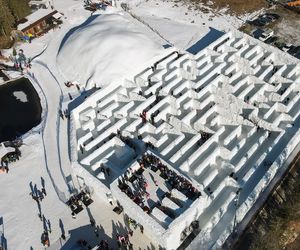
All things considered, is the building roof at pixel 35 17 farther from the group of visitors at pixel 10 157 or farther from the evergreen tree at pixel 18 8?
the group of visitors at pixel 10 157

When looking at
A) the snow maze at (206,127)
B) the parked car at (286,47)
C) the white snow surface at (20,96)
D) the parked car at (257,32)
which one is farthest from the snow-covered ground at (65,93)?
the parked car at (286,47)

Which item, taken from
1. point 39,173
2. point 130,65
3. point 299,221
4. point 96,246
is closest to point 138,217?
point 96,246

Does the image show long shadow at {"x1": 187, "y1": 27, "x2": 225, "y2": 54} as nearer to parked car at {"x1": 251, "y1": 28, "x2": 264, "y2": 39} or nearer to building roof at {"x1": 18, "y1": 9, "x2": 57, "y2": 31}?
parked car at {"x1": 251, "y1": 28, "x2": 264, "y2": 39}

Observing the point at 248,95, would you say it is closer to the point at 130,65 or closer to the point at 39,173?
the point at 130,65

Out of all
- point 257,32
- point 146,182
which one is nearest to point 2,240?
point 146,182

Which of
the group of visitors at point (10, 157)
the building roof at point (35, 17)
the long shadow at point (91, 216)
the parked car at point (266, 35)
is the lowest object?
the long shadow at point (91, 216)

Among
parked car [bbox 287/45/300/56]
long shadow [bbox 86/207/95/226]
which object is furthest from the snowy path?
parked car [bbox 287/45/300/56]
